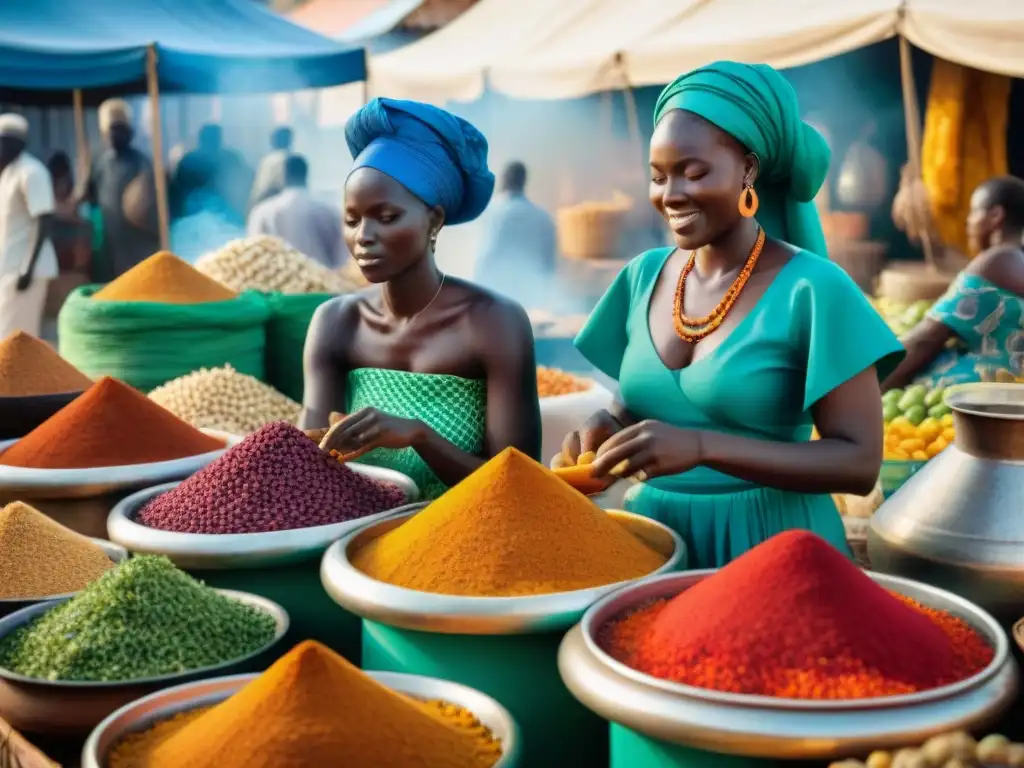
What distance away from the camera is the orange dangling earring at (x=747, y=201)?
133 centimetres

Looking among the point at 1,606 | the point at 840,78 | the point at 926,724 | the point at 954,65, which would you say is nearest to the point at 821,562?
the point at 926,724

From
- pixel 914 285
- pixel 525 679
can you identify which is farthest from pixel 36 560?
pixel 914 285

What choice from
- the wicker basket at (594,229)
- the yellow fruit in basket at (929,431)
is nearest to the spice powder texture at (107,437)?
the yellow fruit in basket at (929,431)

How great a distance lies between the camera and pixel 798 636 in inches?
37.4

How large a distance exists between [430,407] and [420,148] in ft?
1.26

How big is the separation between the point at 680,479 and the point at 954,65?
464cm

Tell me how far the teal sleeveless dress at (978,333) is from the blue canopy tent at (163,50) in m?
3.49

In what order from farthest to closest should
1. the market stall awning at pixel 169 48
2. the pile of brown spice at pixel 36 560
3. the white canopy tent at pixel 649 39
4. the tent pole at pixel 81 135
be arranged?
1. the tent pole at pixel 81 135
2. the market stall awning at pixel 169 48
3. the white canopy tent at pixel 649 39
4. the pile of brown spice at pixel 36 560

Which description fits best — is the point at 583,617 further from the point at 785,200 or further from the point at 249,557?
the point at 785,200

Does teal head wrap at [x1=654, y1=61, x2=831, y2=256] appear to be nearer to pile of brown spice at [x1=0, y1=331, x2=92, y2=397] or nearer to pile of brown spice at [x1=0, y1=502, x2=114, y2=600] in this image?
pile of brown spice at [x1=0, y1=502, x2=114, y2=600]

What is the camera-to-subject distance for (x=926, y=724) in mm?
836

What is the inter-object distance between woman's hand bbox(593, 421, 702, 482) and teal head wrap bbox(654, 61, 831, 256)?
348 millimetres

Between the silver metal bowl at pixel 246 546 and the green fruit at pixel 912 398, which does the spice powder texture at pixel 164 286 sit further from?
the green fruit at pixel 912 398

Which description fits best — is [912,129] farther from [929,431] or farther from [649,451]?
[649,451]
